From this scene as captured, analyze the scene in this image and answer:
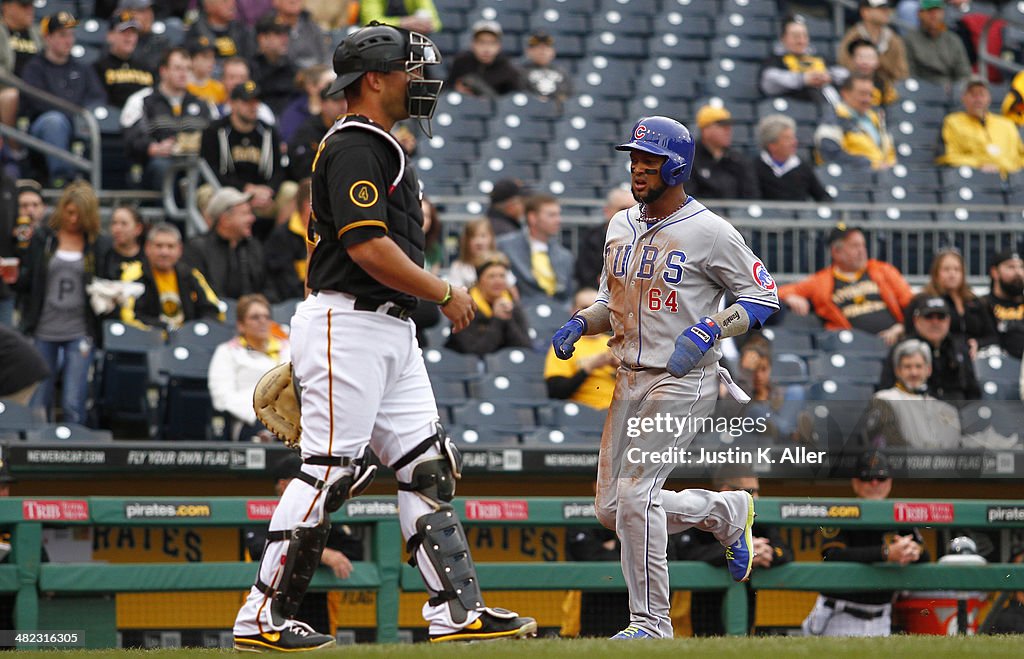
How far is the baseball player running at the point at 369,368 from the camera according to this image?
5051mm

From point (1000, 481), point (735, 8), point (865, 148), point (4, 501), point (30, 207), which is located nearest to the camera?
point (4, 501)

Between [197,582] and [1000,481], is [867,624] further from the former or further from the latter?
[197,582]

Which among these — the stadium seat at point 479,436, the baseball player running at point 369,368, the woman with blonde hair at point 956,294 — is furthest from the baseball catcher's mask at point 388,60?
the woman with blonde hair at point 956,294

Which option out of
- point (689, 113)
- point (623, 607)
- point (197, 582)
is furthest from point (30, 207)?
point (689, 113)

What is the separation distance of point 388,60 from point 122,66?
7992 millimetres

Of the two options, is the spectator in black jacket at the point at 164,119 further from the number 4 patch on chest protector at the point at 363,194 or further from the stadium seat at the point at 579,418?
the number 4 patch on chest protector at the point at 363,194

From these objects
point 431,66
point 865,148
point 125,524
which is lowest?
point 125,524

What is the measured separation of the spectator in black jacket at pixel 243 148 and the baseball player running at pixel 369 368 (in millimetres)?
5993

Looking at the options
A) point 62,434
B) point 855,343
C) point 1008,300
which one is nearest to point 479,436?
point 62,434

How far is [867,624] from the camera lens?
8008 mm

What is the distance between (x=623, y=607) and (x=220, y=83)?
623 centimetres

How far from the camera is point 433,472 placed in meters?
5.23

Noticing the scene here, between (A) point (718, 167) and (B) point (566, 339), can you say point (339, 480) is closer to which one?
(B) point (566, 339)

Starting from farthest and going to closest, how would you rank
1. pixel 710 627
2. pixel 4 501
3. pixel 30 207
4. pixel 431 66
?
1. pixel 30 207
2. pixel 710 627
3. pixel 4 501
4. pixel 431 66
